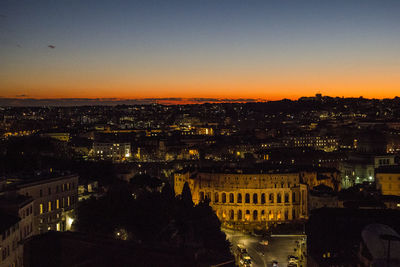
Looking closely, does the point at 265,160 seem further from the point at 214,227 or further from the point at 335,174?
the point at 214,227

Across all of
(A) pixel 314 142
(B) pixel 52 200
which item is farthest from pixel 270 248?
(A) pixel 314 142

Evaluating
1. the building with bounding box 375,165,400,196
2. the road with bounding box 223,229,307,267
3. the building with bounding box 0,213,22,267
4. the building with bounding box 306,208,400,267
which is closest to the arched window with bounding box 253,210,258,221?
the road with bounding box 223,229,307,267

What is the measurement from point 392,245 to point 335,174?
5175 cm

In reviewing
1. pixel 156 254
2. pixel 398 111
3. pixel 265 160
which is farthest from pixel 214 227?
pixel 398 111

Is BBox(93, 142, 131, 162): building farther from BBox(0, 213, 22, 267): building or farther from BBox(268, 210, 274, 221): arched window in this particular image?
BBox(0, 213, 22, 267): building

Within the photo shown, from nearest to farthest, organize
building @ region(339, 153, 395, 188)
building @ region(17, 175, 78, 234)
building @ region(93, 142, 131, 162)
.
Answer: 1. building @ region(17, 175, 78, 234)
2. building @ region(339, 153, 395, 188)
3. building @ region(93, 142, 131, 162)

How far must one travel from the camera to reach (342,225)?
37.7 m

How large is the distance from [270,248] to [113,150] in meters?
66.3

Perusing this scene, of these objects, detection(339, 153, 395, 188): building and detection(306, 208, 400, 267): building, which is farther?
detection(339, 153, 395, 188): building

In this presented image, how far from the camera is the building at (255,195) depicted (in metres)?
60.4

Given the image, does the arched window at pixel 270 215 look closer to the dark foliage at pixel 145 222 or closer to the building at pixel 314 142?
the dark foliage at pixel 145 222

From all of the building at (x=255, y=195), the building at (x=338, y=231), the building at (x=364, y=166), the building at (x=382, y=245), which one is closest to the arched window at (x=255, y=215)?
the building at (x=255, y=195)

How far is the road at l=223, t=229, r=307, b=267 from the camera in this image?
128 ft

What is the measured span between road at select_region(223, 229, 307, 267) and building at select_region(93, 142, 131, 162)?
5782 centimetres
